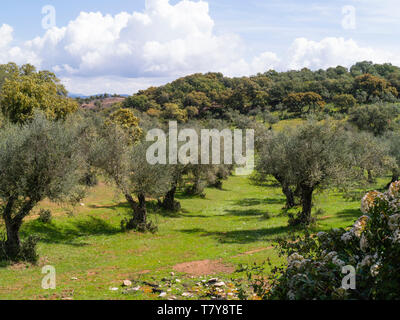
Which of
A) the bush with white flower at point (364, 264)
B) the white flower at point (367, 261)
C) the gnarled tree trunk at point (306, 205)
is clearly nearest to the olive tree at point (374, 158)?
the gnarled tree trunk at point (306, 205)

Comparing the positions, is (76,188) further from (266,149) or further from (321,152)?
(266,149)

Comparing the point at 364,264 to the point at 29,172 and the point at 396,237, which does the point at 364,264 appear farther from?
the point at 29,172

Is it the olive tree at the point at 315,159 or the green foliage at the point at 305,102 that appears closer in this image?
the olive tree at the point at 315,159

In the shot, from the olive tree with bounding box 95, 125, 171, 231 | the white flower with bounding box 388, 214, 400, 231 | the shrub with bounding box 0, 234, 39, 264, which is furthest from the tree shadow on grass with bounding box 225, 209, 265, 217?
the white flower with bounding box 388, 214, 400, 231

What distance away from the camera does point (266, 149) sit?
141 feet

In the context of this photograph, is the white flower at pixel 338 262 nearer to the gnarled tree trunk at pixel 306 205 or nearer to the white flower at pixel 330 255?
the white flower at pixel 330 255

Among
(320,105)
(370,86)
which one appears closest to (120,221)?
(320,105)

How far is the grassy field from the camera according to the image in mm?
17483

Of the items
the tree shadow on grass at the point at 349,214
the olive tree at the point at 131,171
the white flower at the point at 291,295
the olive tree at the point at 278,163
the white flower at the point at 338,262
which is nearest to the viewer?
the white flower at the point at 291,295

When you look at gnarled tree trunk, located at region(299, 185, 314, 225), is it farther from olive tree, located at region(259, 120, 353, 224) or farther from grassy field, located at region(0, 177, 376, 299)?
grassy field, located at region(0, 177, 376, 299)

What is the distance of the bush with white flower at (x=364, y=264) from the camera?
18.3 feet

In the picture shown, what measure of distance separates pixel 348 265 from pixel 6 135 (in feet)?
78.4

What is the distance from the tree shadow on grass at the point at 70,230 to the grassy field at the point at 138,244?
80mm

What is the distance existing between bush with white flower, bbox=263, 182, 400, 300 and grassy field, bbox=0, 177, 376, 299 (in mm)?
9630
